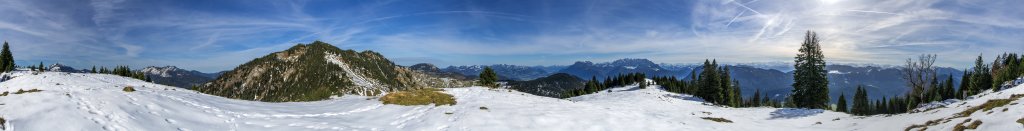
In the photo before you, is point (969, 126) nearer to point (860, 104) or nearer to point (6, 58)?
point (860, 104)

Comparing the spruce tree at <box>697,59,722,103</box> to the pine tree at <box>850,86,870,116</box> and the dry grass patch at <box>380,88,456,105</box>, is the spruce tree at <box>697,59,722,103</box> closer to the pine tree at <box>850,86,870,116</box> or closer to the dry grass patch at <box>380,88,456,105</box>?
the pine tree at <box>850,86,870,116</box>

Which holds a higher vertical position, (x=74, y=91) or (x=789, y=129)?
(x=74, y=91)

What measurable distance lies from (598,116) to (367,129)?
12.4 meters

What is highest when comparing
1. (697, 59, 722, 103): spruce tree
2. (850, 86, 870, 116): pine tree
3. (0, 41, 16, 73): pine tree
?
Result: (0, 41, 16, 73): pine tree

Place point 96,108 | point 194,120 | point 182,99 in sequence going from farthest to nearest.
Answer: point 182,99
point 194,120
point 96,108

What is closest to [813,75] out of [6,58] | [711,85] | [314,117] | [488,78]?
[711,85]

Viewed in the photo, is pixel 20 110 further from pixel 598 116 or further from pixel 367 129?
pixel 598 116

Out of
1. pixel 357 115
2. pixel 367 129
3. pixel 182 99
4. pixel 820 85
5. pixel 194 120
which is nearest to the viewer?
pixel 194 120

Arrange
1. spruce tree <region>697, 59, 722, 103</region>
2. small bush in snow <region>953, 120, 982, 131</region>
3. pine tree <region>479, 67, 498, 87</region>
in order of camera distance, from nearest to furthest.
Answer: small bush in snow <region>953, 120, 982, 131</region> < pine tree <region>479, 67, 498, 87</region> < spruce tree <region>697, 59, 722, 103</region>

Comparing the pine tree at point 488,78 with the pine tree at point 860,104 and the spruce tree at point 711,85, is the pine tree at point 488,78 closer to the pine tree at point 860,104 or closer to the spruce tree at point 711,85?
the spruce tree at point 711,85

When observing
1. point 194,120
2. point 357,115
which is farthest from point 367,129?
point 194,120

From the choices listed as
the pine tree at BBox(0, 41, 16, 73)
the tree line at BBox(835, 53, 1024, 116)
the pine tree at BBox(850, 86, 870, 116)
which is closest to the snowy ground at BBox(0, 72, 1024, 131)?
the tree line at BBox(835, 53, 1024, 116)

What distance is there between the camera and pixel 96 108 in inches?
672

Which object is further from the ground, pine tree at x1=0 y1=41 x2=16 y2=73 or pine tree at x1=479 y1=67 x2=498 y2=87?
pine tree at x1=0 y1=41 x2=16 y2=73
